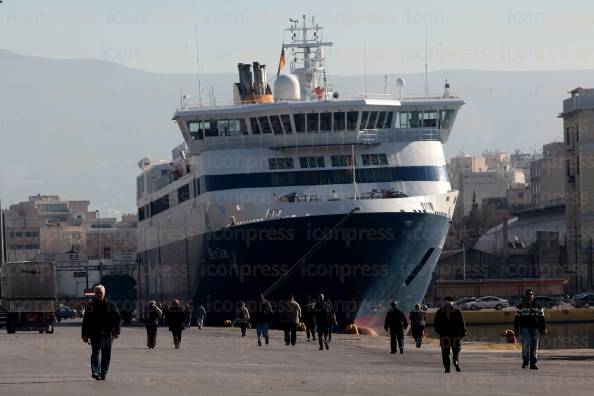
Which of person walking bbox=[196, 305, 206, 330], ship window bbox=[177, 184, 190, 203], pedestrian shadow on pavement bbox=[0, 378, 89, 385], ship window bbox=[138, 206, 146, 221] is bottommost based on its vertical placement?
person walking bbox=[196, 305, 206, 330]

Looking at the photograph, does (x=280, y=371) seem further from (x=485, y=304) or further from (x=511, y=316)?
(x=485, y=304)

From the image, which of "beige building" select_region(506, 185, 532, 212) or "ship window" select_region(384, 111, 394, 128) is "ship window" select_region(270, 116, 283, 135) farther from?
"beige building" select_region(506, 185, 532, 212)

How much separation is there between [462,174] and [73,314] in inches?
3666

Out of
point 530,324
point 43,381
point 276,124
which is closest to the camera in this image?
point 43,381

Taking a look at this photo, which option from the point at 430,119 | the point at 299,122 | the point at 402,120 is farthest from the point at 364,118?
the point at 430,119

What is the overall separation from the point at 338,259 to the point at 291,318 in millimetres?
13923

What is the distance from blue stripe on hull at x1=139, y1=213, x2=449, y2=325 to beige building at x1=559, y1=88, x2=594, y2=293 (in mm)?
55440

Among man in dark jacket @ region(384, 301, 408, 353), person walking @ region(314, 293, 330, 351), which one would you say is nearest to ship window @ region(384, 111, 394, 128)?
person walking @ region(314, 293, 330, 351)

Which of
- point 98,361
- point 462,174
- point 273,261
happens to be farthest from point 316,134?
point 462,174

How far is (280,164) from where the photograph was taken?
58562 mm

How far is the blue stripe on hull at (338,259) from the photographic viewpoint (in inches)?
2151

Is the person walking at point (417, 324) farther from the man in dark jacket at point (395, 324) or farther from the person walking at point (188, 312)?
the person walking at point (188, 312)

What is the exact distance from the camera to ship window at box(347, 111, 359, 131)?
58.7 meters

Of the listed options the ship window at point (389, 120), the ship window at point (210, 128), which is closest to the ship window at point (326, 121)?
the ship window at point (389, 120)
